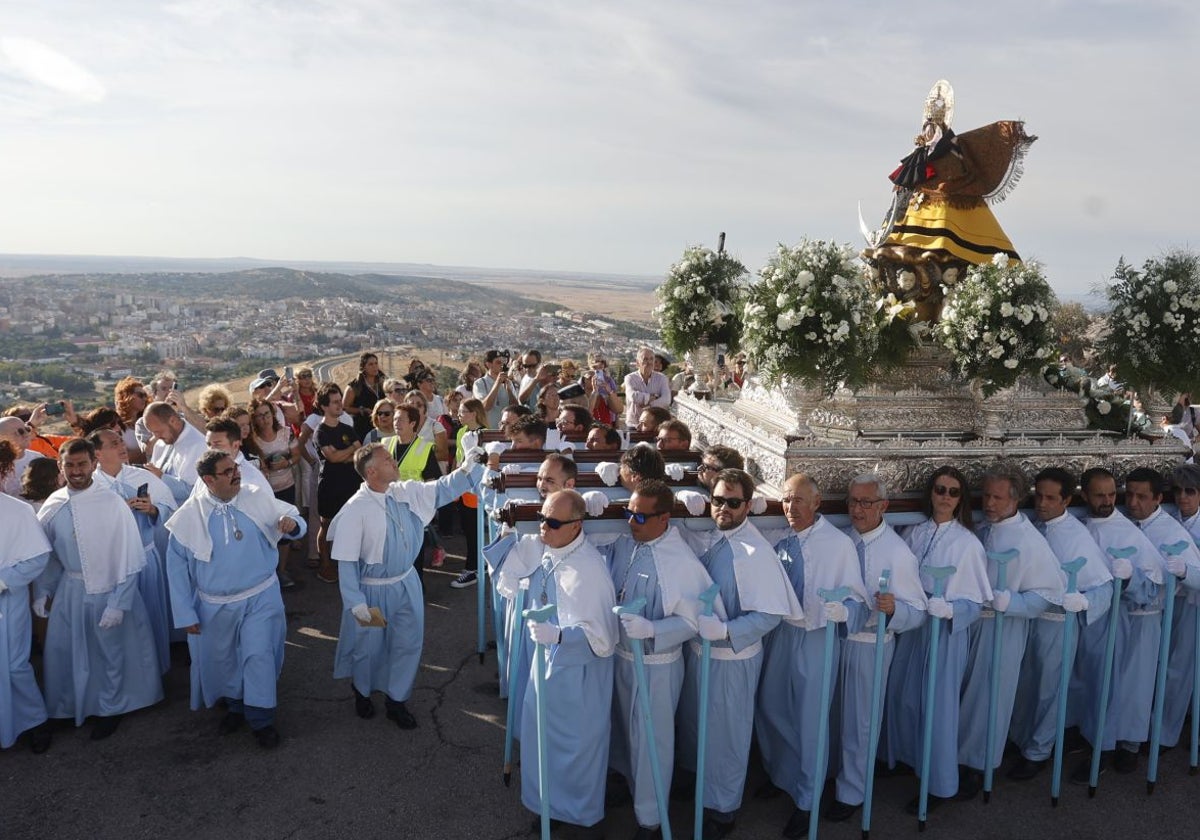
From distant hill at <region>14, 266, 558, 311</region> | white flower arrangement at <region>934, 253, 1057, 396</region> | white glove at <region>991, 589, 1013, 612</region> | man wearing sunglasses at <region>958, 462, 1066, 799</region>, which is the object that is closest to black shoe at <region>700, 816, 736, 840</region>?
man wearing sunglasses at <region>958, 462, 1066, 799</region>

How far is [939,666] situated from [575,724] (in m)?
2.59

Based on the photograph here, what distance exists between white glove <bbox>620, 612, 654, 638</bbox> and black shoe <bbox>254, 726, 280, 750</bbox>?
3080mm

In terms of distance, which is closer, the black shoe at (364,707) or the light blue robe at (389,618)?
the light blue robe at (389,618)

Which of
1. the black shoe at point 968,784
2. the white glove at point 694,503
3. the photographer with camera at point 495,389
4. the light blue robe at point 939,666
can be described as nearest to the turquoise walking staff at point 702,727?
the white glove at point 694,503

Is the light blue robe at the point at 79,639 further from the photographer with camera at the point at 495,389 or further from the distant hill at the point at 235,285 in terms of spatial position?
the distant hill at the point at 235,285

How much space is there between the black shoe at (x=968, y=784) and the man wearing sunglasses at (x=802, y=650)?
1205 millimetres

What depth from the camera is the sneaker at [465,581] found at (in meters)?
9.27

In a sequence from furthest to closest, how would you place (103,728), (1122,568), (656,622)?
(103,728), (1122,568), (656,622)

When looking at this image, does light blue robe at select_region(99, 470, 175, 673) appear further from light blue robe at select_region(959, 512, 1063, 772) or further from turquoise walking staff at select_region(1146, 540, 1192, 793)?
turquoise walking staff at select_region(1146, 540, 1192, 793)

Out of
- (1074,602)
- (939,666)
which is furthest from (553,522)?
(1074,602)

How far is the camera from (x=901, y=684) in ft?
19.4

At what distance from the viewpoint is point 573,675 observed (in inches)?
195

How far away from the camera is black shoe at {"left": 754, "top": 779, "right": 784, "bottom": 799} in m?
5.65

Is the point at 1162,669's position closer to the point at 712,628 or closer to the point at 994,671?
the point at 994,671
